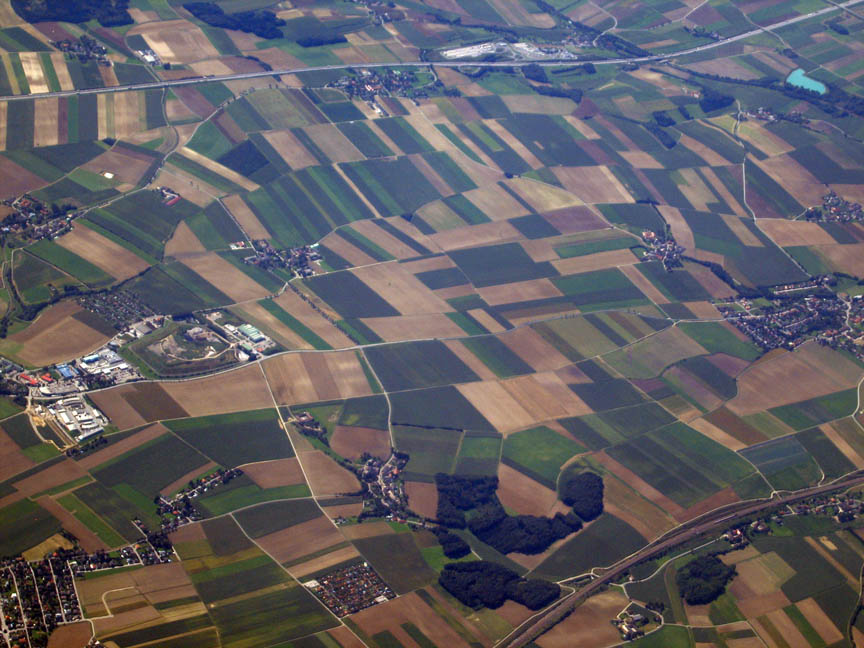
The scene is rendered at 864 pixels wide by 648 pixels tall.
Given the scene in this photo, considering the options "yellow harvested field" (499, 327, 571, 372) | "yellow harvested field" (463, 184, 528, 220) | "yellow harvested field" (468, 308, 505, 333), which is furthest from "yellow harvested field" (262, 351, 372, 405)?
"yellow harvested field" (463, 184, 528, 220)

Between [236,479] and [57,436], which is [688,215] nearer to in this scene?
[236,479]

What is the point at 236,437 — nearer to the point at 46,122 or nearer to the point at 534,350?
the point at 534,350

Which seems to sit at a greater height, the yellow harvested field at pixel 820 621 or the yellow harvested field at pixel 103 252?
the yellow harvested field at pixel 103 252

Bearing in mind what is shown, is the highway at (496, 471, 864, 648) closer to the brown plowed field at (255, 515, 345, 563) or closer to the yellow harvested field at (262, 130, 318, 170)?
the brown plowed field at (255, 515, 345, 563)

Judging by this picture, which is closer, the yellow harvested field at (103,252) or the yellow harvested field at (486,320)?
the yellow harvested field at (103,252)

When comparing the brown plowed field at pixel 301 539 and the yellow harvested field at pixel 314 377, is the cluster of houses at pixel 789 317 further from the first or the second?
the brown plowed field at pixel 301 539

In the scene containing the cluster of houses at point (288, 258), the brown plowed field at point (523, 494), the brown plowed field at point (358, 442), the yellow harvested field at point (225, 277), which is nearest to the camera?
the brown plowed field at point (523, 494)

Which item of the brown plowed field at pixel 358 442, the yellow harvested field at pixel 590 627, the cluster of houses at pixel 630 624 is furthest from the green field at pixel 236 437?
the cluster of houses at pixel 630 624

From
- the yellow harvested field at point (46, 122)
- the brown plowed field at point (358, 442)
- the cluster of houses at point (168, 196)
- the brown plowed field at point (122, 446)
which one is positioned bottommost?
the brown plowed field at point (358, 442)

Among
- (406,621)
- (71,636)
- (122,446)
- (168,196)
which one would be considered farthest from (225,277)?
(71,636)
